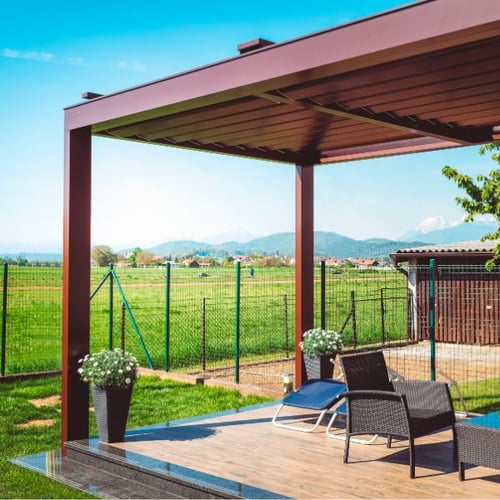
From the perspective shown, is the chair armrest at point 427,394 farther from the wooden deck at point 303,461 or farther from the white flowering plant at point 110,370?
the white flowering plant at point 110,370

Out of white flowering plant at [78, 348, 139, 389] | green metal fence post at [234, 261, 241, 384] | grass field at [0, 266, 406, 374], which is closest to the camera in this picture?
white flowering plant at [78, 348, 139, 389]

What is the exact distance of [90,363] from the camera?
6.00 metres

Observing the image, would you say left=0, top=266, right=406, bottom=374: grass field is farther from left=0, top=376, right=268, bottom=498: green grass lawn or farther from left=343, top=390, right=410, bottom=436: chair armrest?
left=343, top=390, right=410, bottom=436: chair armrest

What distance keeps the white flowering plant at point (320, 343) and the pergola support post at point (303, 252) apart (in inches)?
13.1

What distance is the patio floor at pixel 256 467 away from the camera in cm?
489

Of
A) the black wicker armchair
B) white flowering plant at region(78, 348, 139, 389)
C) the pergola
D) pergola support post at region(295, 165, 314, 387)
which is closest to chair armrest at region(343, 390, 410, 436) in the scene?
the black wicker armchair

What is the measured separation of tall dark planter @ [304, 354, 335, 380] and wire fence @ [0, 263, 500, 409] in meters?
1.45

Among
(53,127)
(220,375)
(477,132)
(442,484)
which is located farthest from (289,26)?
(442,484)

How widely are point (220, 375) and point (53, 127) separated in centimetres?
4138

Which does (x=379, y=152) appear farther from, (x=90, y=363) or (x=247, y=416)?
(x=90, y=363)

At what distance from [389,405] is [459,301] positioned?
42.8 ft

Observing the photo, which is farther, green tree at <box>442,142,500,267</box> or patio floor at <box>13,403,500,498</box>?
green tree at <box>442,142,500,267</box>

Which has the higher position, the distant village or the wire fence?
the distant village

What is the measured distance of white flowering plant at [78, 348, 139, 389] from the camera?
5.90m
